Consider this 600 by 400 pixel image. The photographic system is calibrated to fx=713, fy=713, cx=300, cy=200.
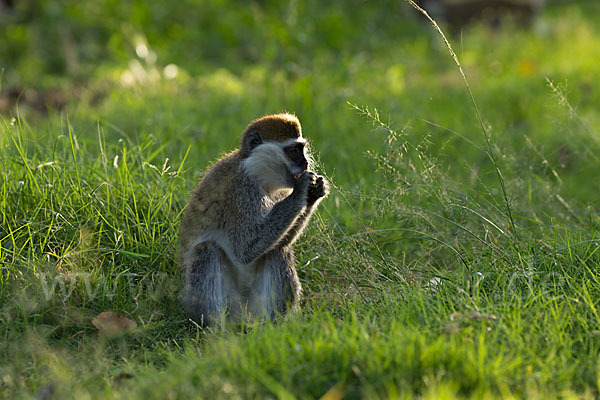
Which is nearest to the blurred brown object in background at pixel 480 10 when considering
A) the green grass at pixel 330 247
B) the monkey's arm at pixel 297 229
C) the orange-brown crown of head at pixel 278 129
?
the green grass at pixel 330 247

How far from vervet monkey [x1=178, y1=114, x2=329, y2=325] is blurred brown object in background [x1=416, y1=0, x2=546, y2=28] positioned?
9.16 m

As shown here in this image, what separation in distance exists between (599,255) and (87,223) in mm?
2981

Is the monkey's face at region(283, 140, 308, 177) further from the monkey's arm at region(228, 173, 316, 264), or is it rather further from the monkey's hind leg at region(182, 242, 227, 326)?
the monkey's hind leg at region(182, 242, 227, 326)

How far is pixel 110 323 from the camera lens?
12.4ft

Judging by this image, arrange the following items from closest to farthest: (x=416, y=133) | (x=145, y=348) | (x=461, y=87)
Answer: (x=145, y=348)
(x=416, y=133)
(x=461, y=87)

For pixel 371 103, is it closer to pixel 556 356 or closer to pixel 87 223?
pixel 87 223

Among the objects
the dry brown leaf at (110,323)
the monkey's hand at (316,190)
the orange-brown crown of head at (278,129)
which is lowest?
the dry brown leaf at (110,323)

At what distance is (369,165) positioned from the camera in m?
6.05

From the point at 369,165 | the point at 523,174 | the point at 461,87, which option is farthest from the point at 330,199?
the point at 461,87

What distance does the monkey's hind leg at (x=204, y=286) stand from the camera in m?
3.98

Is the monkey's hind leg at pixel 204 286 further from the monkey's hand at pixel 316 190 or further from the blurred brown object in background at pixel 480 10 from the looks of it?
the blurred brown object in background at pixel 480 10

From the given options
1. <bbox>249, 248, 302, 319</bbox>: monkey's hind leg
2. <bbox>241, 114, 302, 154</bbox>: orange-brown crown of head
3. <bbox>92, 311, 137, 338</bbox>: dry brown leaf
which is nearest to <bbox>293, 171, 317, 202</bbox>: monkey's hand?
<bbox>241, 114, 302, 154</bbox>: orange-brown crown of head

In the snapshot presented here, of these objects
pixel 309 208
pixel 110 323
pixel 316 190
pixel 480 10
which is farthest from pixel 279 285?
pixel 480 10

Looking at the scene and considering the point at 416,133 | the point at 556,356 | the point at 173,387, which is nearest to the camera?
the point at 173,387
